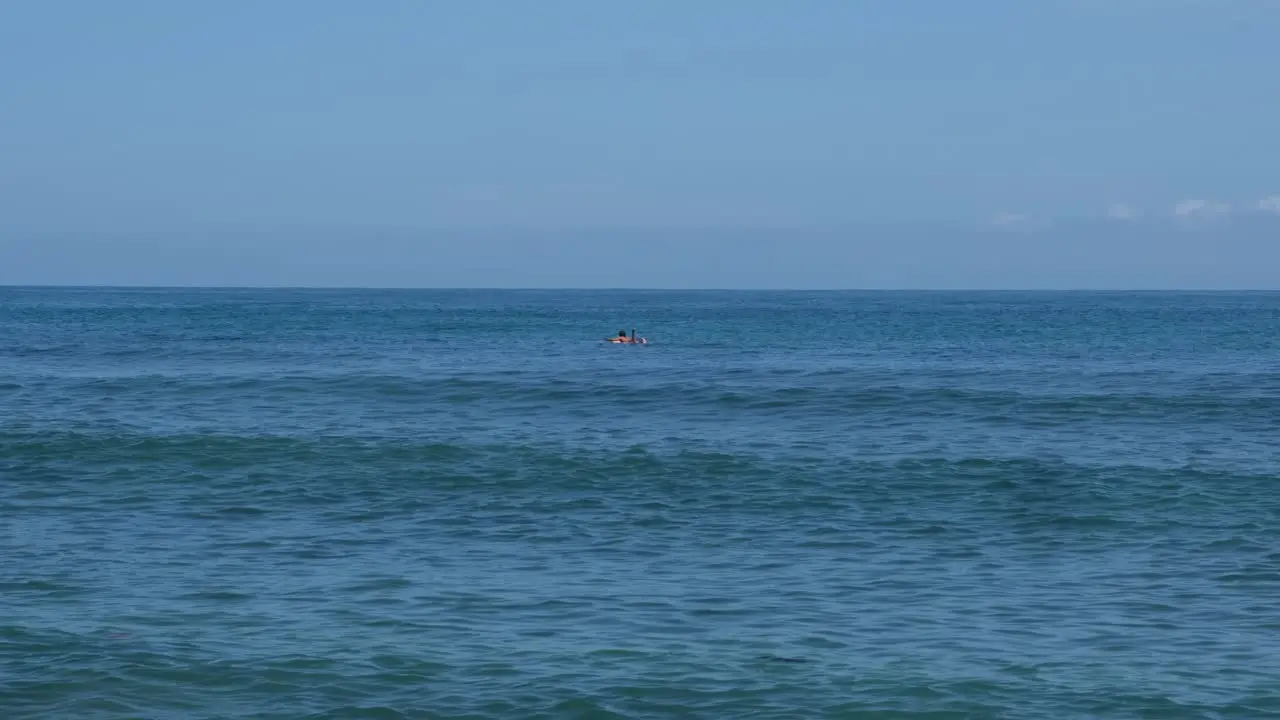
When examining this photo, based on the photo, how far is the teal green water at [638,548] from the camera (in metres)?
14.8

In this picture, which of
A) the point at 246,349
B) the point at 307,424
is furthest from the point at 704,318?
the point at 307,424

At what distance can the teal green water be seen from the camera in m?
14.8

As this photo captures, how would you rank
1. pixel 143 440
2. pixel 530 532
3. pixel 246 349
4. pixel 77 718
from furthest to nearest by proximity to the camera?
pixel 246 349 → pixel 143 440 → pixel 530 532 → pixel 77 718

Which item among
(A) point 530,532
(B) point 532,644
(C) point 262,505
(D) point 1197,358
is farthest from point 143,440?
(D) point 1197,358

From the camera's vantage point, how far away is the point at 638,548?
70.7 ft

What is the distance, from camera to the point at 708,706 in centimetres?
1410

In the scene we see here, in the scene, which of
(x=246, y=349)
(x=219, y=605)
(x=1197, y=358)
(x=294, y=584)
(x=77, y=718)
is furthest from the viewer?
(x=246, y=349)

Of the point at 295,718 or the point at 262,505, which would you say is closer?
the point at 295,718

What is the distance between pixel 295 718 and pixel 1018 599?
30.0ft

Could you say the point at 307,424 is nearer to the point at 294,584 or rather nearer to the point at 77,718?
the point at 294,584

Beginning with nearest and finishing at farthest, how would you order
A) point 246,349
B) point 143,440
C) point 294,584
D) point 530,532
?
point 294,584
point 530,532
point 143,440
point 246,349

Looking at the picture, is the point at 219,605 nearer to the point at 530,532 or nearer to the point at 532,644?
the point at 532,644

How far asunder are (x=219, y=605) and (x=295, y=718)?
4249 mm

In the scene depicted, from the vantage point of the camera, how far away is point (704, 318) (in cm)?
11494
